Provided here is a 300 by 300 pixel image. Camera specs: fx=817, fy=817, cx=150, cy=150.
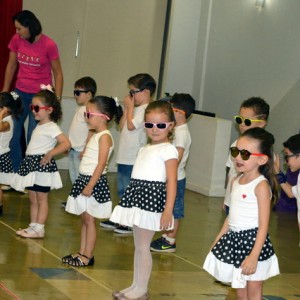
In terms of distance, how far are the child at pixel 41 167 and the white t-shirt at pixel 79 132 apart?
149 cm

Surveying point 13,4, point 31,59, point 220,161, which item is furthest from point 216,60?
point 31,59

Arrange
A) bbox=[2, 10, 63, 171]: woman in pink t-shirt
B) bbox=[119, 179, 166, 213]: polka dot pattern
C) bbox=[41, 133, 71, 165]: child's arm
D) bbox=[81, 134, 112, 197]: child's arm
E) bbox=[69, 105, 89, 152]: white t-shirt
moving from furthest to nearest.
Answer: bbox=[2, 10, 63, 171]: woman in pink t-shirt < bbox=[69, 105, 89, 152]: white t-shirt < bbox=[41, 133, 71, 165]: child's arm < bbox=[81, 134, 112, 197]: child's arm < bbox=[119, 179, 166, 213]: polka dot pattern

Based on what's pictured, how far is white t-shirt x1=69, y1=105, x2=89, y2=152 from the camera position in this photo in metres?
8.76

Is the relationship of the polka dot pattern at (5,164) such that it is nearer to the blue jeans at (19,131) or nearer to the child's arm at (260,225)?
the blue jeans at (19,131)

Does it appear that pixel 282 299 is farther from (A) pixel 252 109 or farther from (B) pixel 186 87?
(B) pixel 186 87

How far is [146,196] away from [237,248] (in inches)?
36.1

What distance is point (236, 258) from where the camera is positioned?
4812 mm

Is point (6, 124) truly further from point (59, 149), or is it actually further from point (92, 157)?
point (92, 157)

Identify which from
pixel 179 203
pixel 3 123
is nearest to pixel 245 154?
pixel 179 203

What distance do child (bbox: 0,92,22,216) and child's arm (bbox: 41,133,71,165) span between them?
90 centimetres

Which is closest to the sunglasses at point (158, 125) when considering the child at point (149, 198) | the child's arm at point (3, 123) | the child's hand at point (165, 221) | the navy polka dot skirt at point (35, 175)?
the child at point (149, 198)

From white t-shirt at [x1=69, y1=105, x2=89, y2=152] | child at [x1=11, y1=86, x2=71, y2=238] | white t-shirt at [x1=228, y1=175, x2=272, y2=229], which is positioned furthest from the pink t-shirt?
white t-shirt at [x1=228, y1=175, x2=272, y2=229]

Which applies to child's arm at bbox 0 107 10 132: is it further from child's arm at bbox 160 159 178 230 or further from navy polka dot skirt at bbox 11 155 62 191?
child's arm at bbox 160 159 178 230

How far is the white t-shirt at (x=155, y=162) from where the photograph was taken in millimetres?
5547
